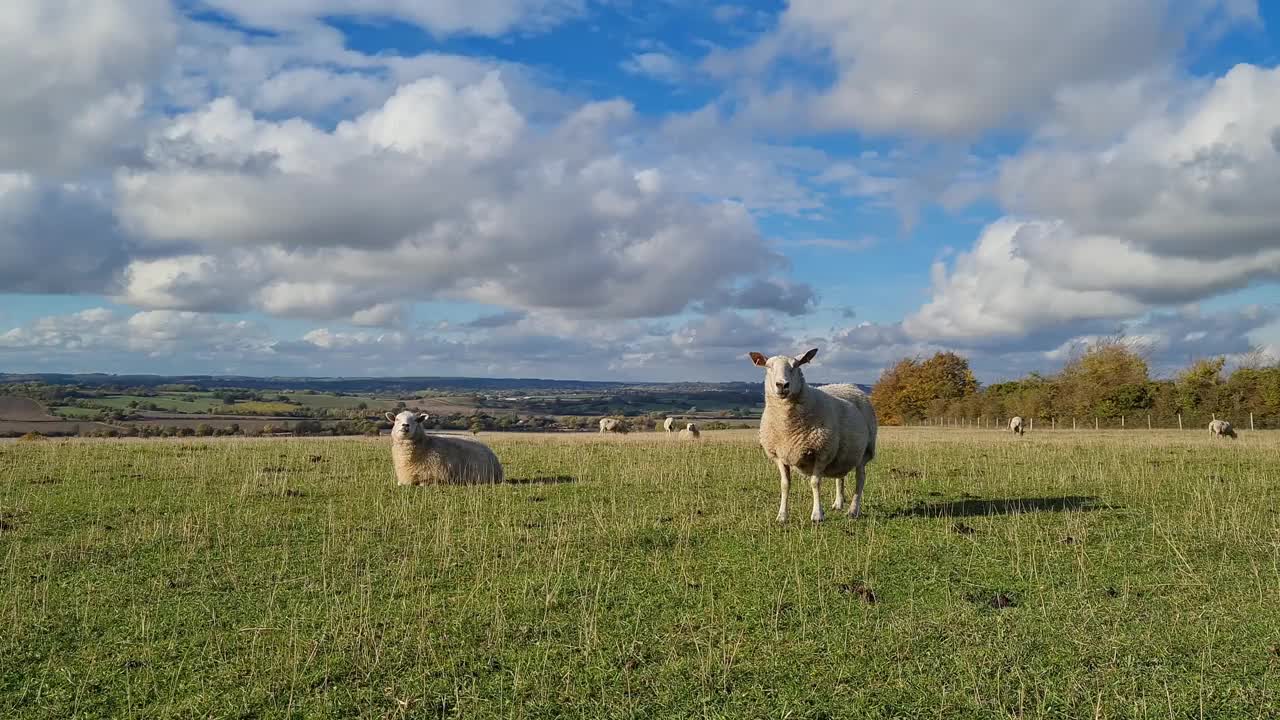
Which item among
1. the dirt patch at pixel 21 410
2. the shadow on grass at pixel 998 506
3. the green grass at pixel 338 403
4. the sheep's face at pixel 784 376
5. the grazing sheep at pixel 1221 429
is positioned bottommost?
the green grass at pixel 338 403

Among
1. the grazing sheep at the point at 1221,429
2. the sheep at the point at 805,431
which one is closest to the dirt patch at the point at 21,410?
the sheep at the point at 805,431

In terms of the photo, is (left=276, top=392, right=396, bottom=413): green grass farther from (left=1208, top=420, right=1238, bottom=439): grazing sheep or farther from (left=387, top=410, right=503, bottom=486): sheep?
(left=387, top=410, right=503, bottom=486): sheep

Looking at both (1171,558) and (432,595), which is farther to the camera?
(1171,558)

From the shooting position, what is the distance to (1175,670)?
6.71 metres

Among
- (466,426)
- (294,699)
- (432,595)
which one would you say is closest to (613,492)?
(432,595)

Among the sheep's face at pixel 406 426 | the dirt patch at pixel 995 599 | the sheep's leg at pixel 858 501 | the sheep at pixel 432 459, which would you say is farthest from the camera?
the sheep's face at pixel 406 426

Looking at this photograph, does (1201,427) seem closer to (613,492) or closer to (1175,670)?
(613,492)

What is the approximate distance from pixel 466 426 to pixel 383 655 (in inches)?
2495

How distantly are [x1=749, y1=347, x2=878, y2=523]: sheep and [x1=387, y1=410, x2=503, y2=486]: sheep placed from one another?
7.43m

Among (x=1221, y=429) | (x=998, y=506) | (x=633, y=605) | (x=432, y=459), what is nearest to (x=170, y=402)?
(x=432, y=459)

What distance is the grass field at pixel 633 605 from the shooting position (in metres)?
6.31

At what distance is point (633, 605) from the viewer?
8.54 metres

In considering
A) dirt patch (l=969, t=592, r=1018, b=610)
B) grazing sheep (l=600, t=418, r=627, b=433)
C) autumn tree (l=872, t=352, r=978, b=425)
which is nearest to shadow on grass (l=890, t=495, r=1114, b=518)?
dirt patch (l=969, t=592, r=1018, b=610)

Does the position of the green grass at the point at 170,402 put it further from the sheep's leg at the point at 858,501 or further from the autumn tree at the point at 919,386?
the sheep's leg at the point at 858,501
